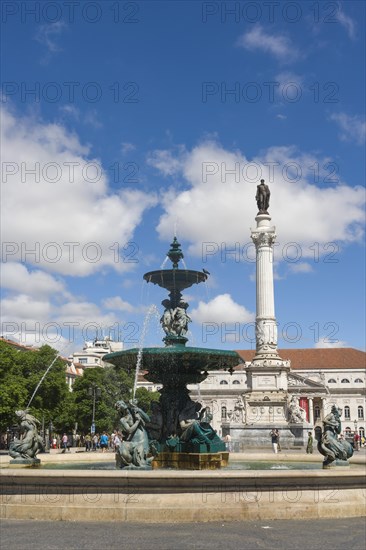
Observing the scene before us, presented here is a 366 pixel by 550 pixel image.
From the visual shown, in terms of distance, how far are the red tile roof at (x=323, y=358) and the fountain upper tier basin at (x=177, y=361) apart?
98.0 meters

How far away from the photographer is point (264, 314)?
48688mm

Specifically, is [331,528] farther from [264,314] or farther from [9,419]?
[264,314]

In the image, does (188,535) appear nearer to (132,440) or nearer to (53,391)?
(132,440)

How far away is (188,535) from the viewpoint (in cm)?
820

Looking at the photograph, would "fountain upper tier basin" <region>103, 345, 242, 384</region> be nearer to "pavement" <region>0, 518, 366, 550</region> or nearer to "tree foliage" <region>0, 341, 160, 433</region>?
"pavement" <region>0, 518, 366, 550</region>

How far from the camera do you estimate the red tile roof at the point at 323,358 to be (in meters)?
113

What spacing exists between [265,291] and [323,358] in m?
69.3

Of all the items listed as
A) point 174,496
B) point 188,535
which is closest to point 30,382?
point 174,496

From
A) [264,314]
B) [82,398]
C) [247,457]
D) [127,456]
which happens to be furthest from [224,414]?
[127,456]

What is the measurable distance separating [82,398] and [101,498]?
51.8m

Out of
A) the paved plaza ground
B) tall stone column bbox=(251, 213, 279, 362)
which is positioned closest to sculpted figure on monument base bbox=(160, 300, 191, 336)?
the paved plaza ground

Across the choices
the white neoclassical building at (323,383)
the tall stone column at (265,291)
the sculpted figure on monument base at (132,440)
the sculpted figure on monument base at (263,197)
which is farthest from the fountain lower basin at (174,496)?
the white neoclassical building at (323,383)

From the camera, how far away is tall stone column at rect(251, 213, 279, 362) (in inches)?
1864

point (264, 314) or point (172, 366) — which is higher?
point (264, 314)
